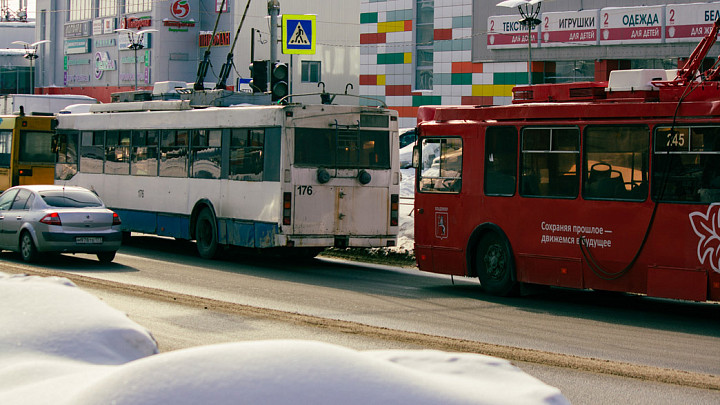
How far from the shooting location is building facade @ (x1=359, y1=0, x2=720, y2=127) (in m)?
32.5

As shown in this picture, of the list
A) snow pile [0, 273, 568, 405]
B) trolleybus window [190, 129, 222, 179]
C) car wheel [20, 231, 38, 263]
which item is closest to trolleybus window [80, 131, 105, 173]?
trolleybus window [190, 129, 222, 179]

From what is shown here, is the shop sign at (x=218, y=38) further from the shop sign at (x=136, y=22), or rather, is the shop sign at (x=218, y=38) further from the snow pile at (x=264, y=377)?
the snow pile at (x=264, y=377)

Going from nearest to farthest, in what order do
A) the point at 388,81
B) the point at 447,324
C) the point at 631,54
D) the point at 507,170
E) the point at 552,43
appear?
the point at 447,324 < the point at 507,170 < the point at 631,54 < the point at 552,43 < the point at 388,81

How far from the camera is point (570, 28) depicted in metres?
35.1

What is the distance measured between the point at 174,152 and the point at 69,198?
3.26 m

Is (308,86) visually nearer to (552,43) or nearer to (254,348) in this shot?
(552,43)

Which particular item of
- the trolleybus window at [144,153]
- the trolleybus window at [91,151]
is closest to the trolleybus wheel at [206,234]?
the trolleybus window at [144,153]

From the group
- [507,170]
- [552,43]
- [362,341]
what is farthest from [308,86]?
[362,341]

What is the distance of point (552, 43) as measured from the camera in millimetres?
35812

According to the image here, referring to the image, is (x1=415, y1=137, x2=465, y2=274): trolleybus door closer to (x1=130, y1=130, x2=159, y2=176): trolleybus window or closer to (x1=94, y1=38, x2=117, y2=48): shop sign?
(x1=130, y1=130, x2=159, y2=176): trolleybus window

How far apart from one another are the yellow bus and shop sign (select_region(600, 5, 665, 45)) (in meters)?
17.9

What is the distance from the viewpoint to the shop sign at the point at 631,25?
32.3 meters

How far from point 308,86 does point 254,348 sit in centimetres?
6845

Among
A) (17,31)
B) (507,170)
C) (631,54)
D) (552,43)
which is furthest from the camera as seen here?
(17,31)
